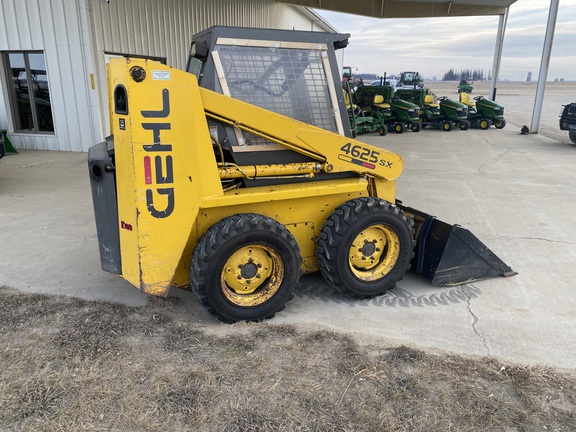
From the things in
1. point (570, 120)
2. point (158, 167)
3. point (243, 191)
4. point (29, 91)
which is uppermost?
point (29, 91)

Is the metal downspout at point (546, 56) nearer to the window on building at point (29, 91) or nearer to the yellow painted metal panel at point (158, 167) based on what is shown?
the window on building at point (29, 91)

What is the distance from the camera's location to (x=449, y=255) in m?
4.23

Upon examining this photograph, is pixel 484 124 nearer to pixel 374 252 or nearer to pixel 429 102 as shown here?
pixel 429 102

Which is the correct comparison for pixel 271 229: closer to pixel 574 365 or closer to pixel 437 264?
pixel 437 264

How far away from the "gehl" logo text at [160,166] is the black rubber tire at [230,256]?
38 centimetres

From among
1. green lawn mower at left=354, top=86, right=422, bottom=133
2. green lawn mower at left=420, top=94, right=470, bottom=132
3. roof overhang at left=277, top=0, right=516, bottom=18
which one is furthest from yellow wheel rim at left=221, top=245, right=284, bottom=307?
green lawn mower at left=420, top=94, right=470, bottom=132

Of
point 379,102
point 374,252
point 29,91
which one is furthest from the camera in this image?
point 379,102

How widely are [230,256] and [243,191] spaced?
53 centimetres

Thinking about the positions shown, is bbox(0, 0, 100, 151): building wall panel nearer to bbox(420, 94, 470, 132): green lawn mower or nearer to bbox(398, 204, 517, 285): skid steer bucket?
bbox(398, 204, 517, 285): skid steer bucket

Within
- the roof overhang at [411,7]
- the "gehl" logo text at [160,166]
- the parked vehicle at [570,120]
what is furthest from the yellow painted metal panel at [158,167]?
the roof overhang at [411,7]

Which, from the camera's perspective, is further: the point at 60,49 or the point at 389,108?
the point at 389,108

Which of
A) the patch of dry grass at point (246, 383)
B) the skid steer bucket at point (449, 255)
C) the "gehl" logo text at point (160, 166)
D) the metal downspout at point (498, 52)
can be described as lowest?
the patch of dry grass at point (246, 383)

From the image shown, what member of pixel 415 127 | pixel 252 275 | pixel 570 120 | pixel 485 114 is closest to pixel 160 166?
pixel 252 275

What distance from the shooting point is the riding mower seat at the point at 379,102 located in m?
16.5
